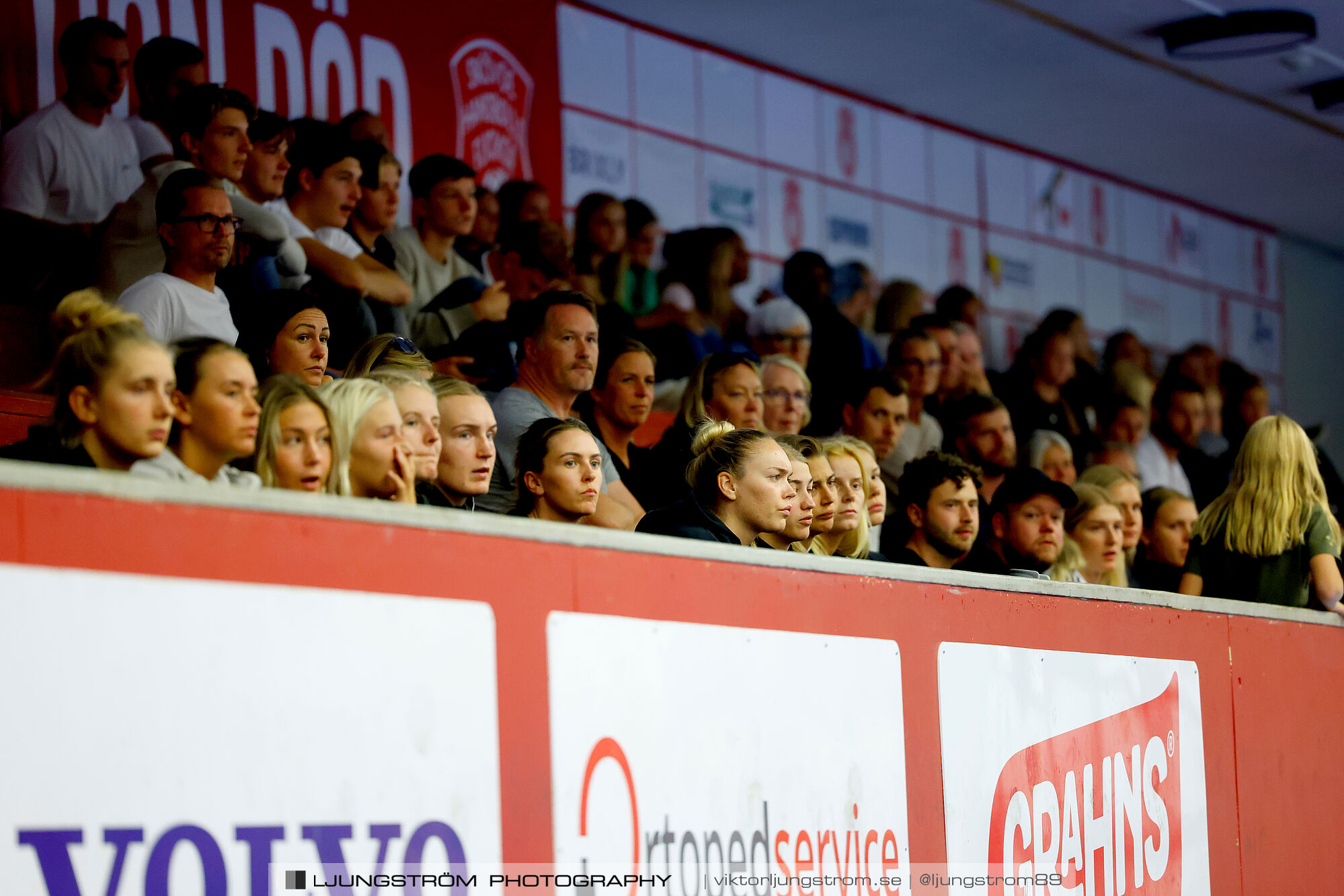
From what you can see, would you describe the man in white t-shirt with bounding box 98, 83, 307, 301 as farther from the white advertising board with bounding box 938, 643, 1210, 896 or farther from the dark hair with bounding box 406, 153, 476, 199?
the white advertising board with bounding box 938, 643, 1210, 896

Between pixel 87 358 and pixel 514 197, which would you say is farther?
pixel 514 197

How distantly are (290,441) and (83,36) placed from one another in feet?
11.6

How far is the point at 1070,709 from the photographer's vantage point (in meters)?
3.95

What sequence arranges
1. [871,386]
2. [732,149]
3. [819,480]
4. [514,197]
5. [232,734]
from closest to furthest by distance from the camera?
[232,734]
[819,480]
[871,386]
[514,197]
[732,149]

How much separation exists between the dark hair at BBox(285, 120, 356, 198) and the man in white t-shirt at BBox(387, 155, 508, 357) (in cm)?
46

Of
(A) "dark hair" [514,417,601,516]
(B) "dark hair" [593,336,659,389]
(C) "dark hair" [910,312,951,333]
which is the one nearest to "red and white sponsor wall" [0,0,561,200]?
(C) "dark hair" [910,312,951,333]

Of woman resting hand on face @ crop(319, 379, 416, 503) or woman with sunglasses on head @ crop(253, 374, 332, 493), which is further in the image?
woman resting hand on face @ crop(319, 379, 416, 503)

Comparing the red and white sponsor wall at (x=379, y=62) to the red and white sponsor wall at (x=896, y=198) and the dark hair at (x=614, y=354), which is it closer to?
the red and white sponsor wall at (x=896, y=198)

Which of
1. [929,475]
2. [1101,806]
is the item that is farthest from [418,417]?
[929,475]

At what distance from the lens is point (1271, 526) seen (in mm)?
5223

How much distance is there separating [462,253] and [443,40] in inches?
58.2

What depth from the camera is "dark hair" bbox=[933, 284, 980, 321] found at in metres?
9.40

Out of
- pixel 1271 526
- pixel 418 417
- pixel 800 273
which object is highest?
pixel 800 273

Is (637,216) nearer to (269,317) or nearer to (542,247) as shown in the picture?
(542,247)
